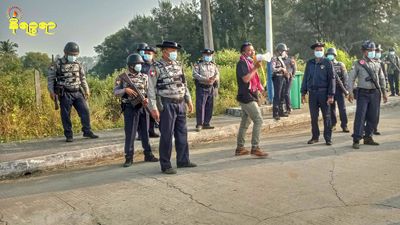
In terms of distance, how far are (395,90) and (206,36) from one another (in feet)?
27.5

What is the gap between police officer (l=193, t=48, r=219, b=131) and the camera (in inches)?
381

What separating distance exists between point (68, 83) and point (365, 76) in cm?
556

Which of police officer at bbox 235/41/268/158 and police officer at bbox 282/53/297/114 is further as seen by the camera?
police officer at bbox 282/53/297/114

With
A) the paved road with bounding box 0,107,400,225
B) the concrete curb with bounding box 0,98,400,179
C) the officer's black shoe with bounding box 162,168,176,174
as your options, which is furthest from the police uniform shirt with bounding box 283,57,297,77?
the officer's black shoe with bounding box 162,168,176,174

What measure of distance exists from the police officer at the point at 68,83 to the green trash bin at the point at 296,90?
20.6 feet

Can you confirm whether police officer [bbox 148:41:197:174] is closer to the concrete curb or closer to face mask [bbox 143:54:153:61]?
the concrete curb

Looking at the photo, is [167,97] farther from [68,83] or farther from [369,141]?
[369,141]

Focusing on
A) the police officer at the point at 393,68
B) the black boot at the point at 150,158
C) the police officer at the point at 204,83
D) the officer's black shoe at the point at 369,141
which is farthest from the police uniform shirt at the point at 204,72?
the police officer at the point at 393,68

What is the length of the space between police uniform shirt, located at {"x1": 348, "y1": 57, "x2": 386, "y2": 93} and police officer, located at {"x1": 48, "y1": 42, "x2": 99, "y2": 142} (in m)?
5.15

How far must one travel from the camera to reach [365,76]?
26.2 ft

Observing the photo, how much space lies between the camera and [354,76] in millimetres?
8094

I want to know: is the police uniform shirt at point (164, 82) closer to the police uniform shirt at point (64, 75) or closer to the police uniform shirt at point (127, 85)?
the police uniform shirt at point (127, 85)

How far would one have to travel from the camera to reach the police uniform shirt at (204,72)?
9648 mm

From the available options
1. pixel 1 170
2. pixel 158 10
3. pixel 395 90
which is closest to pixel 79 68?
pixel 1 170
